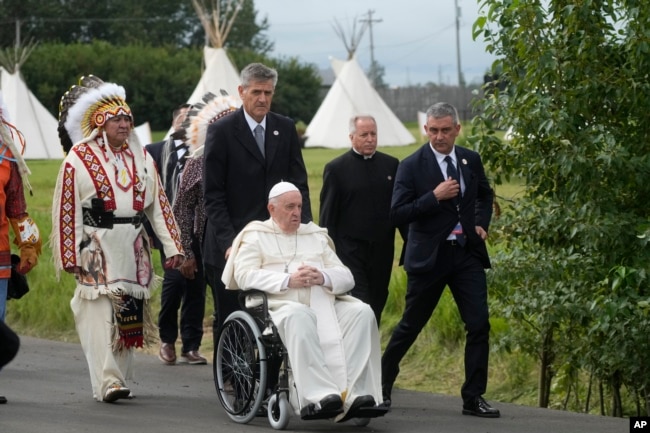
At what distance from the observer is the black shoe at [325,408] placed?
759cm

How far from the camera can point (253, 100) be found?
8.71 metres

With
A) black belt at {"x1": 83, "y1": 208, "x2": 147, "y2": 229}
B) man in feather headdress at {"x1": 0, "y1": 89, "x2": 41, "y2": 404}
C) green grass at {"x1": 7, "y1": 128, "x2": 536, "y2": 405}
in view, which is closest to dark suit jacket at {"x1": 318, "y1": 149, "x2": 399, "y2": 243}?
green grass at {"x1": 7, "y1": 128, "x2": 536, "y2": 405}

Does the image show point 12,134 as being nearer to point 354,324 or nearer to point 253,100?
point 253,100

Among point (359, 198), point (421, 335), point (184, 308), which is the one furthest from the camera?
point (421, 335)

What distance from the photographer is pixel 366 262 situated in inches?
385

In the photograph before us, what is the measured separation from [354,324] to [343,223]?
187 centimetres

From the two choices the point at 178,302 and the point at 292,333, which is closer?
the point at 292,333

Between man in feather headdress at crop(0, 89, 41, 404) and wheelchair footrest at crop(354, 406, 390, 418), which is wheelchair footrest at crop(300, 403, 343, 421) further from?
man in feather headdress at crop(0, 89, 41, 404)

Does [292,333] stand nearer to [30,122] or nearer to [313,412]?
[313,412]

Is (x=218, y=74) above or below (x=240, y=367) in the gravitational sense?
above

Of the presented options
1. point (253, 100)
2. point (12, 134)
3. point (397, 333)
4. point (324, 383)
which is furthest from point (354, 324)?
point (12, 134)

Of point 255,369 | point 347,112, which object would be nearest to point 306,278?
point 255,369

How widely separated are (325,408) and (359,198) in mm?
2430

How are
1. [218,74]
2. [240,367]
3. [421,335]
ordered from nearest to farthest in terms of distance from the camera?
[240,367] < [421,335] < [218,74]
